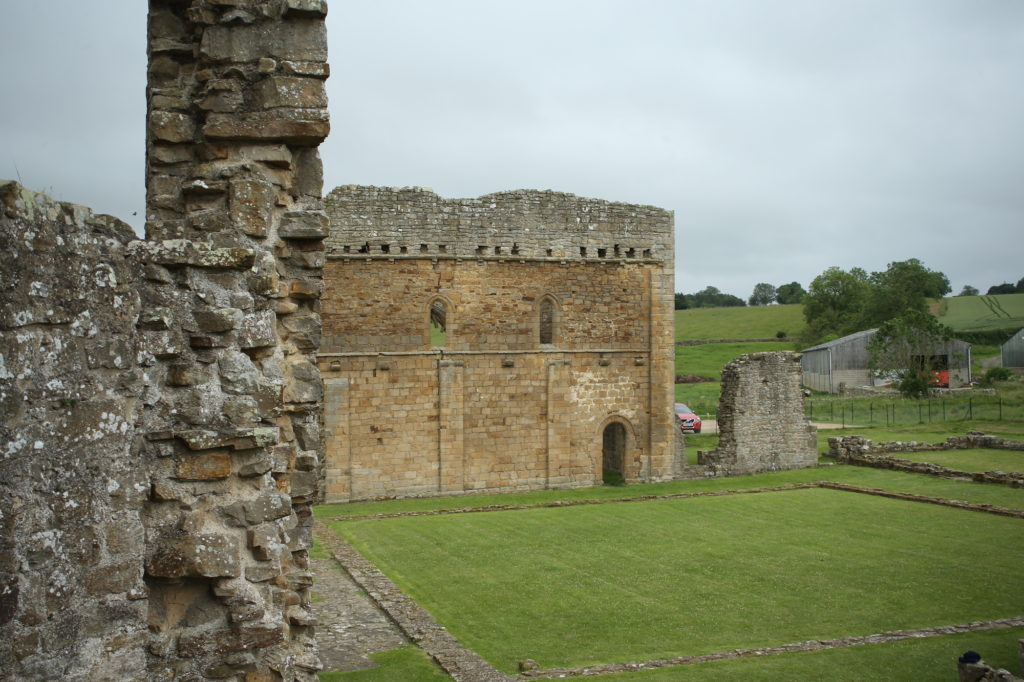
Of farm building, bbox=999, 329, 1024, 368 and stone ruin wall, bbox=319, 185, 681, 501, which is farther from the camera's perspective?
farm building, bbox=999, 329, 1024, 368

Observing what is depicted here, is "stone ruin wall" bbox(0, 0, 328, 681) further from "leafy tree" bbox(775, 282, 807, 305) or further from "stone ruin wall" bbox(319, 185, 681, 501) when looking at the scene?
"leafy tree" bbox(775, 282, 807, 305)

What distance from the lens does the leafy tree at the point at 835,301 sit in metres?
71.6

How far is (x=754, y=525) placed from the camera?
17.0 meters

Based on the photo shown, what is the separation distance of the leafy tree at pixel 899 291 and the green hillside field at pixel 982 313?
7.93 feet

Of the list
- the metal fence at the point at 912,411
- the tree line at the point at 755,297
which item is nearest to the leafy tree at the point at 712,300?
the tree line at the point at 755,297

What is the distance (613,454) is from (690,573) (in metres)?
12.1

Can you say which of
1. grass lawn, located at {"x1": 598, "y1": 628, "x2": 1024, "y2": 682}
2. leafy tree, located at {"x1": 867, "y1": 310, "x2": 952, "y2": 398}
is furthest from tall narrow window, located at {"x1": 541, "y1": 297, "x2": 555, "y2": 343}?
leafy tree, located at {"x1": 867, "y1": 310, "x2": 952, "y2": 398}

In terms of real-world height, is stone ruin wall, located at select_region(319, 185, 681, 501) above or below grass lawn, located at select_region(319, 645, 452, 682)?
above

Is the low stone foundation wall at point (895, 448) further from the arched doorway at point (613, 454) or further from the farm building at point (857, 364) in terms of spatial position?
the farm building at point (857, 364)

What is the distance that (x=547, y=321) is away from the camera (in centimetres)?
2392

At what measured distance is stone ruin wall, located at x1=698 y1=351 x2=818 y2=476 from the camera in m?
25.1

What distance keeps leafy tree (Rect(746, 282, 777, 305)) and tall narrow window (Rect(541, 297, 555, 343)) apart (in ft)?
353

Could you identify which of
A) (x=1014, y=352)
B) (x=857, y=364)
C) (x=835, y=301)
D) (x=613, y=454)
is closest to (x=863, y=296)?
(x=835, y=301)

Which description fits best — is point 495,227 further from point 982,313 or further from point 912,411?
point 982,313
